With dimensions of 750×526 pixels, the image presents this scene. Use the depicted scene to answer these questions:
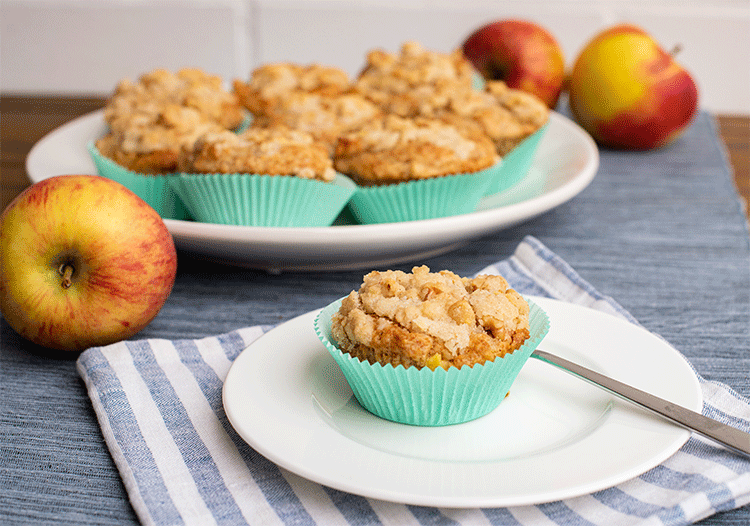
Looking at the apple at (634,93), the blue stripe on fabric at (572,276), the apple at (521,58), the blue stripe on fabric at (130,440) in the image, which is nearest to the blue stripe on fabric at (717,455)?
the blue stripe on fabric at (572,276)

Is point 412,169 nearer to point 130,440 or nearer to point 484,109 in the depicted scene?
point 484,109

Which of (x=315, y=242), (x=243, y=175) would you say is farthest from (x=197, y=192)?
(x=315, y=242)

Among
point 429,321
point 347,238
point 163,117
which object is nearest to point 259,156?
point 347,238

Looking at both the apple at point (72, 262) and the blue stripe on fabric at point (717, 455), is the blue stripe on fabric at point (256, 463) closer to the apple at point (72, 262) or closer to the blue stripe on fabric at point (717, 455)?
the apple at point (72, 262)

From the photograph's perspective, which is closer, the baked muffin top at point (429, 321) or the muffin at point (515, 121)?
the baked muffin top at point (429, 321)

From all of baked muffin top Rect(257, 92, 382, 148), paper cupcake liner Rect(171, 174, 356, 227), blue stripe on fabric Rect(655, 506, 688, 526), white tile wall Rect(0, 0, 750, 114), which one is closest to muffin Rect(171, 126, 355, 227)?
paper cupcake liner Rect(171, 174, 356, 227)

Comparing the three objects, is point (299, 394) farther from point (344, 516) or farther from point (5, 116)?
point (5, 116)
